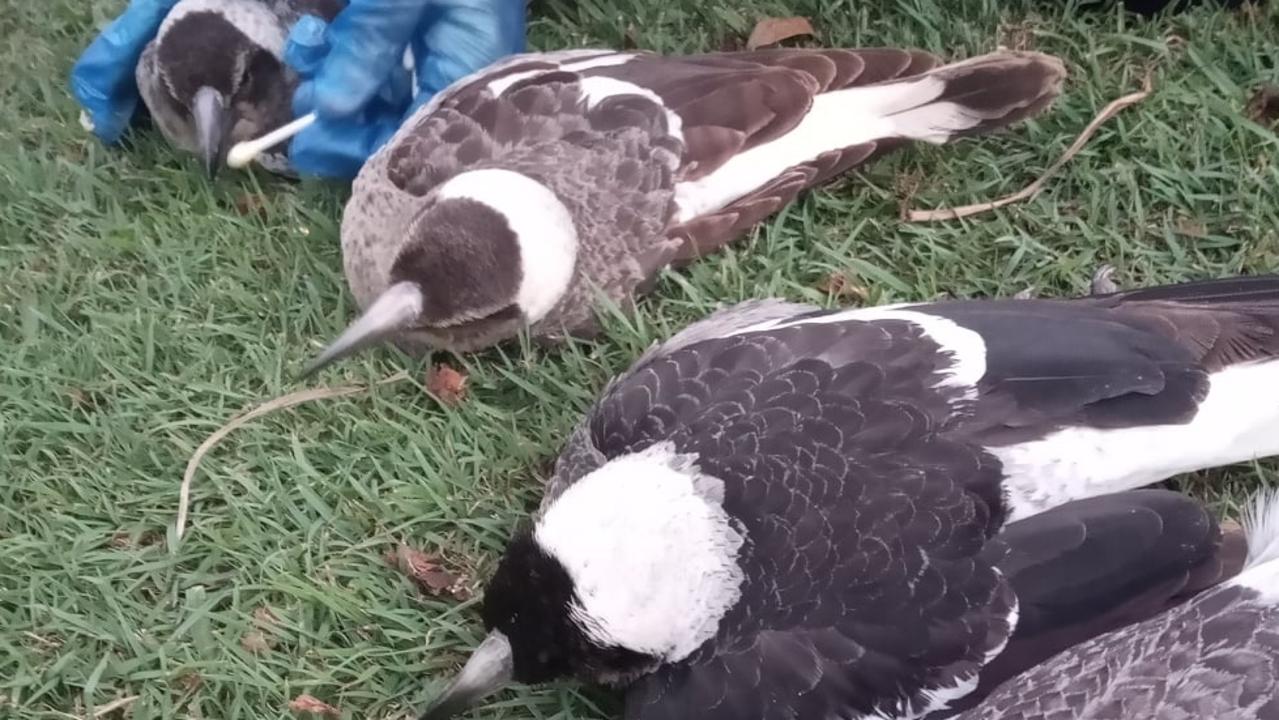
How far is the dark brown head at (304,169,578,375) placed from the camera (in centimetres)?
185

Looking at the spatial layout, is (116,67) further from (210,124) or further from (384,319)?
(384,319)

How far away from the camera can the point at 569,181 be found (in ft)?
6.51

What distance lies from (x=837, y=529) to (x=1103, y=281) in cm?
86

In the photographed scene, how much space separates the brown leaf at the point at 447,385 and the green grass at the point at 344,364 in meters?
0.02

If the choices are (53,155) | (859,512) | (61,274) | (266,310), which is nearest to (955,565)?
(859,512)

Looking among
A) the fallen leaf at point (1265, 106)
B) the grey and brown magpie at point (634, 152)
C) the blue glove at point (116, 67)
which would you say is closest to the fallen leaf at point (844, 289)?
the grey and brown magpie at point (634, 152)

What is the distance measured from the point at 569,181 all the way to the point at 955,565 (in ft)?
3.23

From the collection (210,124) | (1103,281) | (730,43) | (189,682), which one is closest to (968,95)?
(1103,281)

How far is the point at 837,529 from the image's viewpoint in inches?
57.6

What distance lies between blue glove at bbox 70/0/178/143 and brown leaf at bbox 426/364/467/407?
106cm

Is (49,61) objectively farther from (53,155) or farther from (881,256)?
(881,256)

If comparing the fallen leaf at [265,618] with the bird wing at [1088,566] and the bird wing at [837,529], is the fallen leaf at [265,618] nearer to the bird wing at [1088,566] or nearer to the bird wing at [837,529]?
the bird wing at [837,529]

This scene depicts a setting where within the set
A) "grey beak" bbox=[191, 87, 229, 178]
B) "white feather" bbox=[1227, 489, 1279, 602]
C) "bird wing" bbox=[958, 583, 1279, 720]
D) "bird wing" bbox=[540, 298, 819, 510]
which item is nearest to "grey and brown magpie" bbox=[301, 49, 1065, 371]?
"bird wing" bbox=[540, 298, 819, 510]

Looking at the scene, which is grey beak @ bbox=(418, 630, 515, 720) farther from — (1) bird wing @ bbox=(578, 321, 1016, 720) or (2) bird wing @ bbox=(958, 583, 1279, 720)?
(2) bird wing @ bbox=(958, 583, 1279, 720)
